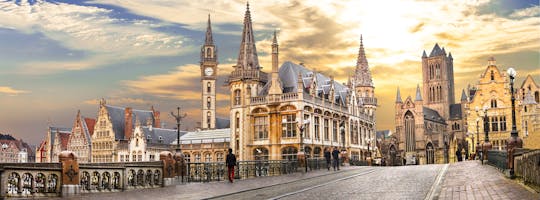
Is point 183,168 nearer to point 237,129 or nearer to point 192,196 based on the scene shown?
point 192,196

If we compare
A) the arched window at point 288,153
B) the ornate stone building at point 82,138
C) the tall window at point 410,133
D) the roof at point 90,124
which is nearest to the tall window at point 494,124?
the tall window at point 410,133

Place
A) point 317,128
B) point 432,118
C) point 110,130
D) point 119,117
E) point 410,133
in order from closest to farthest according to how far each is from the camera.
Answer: point 317,128 < point 110,130 < point 119,117 < point 410,133 < point 432,118

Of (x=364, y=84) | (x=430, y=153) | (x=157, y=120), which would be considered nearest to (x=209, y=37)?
(x=157, y=120)

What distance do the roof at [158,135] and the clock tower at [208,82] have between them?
11.5m

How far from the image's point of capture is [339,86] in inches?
3280

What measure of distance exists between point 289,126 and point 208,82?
5348 cm

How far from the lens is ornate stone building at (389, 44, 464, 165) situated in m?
122

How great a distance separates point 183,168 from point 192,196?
9553 millimetres

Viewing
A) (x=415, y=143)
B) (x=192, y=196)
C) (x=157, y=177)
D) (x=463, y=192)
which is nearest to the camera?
(x=463, y=192)

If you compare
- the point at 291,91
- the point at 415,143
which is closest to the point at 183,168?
the point at 291,91

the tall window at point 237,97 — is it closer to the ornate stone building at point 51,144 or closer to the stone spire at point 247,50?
the stone spire at point 247,50

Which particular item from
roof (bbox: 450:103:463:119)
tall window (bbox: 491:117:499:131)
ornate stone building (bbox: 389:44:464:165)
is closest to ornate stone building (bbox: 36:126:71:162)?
ornate stone building (bbox: 389:44:464:165)

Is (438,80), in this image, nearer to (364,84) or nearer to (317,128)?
(364,84)

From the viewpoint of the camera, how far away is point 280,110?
63.5 meters
